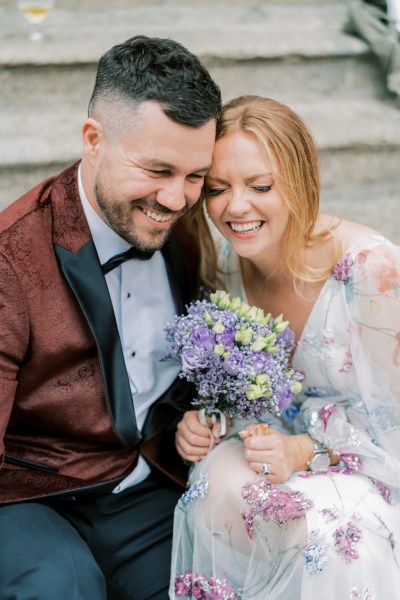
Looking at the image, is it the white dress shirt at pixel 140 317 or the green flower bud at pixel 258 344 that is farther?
the white dress shirt at pixel 140 317

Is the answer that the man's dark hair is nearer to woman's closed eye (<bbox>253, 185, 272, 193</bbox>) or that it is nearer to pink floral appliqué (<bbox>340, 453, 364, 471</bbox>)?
woman's closed eye (<bbox>253, 185, 272, 193</bbox>)

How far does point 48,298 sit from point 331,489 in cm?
93

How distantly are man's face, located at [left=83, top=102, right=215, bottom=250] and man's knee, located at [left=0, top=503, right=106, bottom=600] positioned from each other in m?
0.82

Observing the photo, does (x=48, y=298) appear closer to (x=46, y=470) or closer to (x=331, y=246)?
(x=46, y=470)

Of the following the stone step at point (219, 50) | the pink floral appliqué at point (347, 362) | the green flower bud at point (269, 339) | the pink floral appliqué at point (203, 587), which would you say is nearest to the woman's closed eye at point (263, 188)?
the green flower bud at point (269, 339)

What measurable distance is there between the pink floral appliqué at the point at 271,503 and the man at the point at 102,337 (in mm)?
385

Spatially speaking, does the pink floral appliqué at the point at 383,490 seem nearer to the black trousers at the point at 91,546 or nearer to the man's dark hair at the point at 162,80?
the black trousers at the point at 91,546

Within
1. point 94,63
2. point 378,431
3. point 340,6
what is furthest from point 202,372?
point 340,6

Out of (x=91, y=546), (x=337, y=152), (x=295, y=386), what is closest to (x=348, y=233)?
(x=295, y=386)

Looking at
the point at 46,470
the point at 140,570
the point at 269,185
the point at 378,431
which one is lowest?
the point at 140,570

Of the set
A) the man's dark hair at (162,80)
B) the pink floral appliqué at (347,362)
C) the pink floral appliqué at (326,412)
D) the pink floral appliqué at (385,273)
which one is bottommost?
the pink floral appliqué at (326,412)

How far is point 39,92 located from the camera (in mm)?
3557

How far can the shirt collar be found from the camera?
82.2 inches

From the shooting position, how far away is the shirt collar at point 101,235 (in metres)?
2.09
